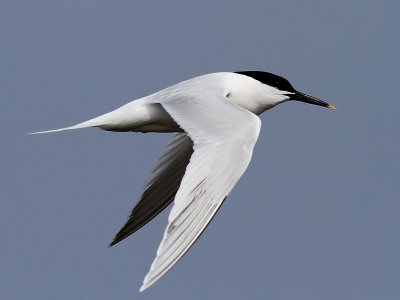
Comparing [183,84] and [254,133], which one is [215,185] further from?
[183,84]

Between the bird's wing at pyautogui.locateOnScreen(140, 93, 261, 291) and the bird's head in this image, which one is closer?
the bird's wing at pyautogui.locateOnScreen(140, 93, 261, 291)

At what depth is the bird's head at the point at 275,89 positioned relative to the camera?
12.9m

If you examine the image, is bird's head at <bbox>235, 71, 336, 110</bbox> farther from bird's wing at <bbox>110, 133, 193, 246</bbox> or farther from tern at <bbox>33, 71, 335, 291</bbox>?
bird's wing at <bbox>110, 133, 193, 246</bbox>

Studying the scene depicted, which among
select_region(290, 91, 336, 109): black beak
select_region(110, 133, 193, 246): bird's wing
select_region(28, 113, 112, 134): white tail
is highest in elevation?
select_region(28, 113, 112, 134): white tail

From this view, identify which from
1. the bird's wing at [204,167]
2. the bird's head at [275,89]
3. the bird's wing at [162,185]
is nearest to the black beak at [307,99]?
the bird's head at [275,89]

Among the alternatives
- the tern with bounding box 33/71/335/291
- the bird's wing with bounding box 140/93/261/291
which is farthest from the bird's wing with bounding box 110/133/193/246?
the bird's wing with bounding box 140/93/261/291

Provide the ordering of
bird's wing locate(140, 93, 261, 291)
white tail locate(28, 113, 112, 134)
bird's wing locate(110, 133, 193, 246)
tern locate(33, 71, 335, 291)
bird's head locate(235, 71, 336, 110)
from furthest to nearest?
bird's head locate(235, 71, 336, 110), bird's wing locate(110, 133, 193, 246), white tail locate(28, 113, 112, 134), tern locate(33, 71, 335, 291), bird's wing locate(140, 93, 261, 291)

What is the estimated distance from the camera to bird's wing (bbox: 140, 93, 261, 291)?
8789 mm

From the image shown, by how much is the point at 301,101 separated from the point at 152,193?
2430mm

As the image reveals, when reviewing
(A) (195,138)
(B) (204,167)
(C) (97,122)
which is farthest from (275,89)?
(B) (204,167)

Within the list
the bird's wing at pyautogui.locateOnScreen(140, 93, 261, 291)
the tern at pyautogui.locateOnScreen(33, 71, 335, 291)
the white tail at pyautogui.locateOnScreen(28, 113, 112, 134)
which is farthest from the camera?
the white tail at pyautogui.locateOnScreen(28, 113, 112, 134)

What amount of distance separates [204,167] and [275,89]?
3.74 meters

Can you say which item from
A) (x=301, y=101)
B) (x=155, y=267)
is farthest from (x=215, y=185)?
(x=301, y=101)

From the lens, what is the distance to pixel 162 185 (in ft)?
40.3
